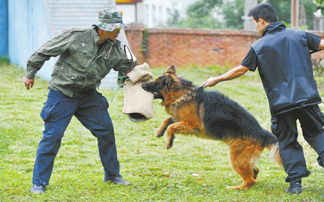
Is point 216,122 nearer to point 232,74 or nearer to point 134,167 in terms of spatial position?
point 232,74

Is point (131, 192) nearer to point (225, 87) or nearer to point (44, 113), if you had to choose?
point (44, 113)

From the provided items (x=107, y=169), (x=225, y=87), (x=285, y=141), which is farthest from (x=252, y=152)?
(x=225, y=87)

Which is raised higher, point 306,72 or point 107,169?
point 306,72

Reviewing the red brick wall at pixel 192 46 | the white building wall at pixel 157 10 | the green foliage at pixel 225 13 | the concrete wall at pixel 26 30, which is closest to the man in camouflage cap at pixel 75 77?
the concrete wall at pixel 26 30

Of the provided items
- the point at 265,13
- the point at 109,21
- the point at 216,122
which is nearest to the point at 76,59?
the point at 109,21

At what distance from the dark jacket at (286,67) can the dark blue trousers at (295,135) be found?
20cm

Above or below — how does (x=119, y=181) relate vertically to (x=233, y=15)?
below

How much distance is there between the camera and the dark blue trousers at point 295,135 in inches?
233

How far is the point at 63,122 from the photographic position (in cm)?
605

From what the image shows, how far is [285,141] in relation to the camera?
609cm

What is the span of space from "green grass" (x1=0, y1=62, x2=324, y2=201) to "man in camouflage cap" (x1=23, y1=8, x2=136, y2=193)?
56 cm

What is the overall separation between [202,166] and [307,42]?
9.50 feet

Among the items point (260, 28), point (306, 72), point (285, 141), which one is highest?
point (260, 28)

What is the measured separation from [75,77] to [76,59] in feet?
0.62
